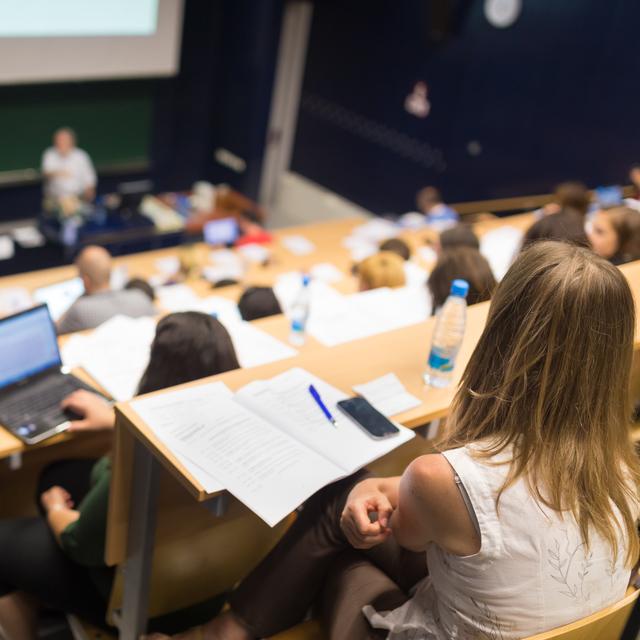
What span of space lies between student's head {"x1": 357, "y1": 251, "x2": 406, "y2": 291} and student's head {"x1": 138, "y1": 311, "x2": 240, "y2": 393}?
→ 1830mm

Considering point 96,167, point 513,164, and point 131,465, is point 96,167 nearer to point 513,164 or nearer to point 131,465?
point 513,164

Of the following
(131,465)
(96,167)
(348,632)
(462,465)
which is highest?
(462,465)

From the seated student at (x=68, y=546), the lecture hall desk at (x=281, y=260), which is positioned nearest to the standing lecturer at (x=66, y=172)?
the lecture hall desk at (x=281, y=260)

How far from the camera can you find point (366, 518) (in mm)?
1668

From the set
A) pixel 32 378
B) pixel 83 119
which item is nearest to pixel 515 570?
pixel 32 378

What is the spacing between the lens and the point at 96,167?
27.2 feet

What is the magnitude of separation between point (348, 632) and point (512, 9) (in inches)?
254

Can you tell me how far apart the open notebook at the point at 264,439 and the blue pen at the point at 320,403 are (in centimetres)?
1

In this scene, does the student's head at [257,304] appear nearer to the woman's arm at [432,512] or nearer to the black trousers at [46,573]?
the black trousers at [46,573]

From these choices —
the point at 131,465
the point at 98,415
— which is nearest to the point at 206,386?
the point at 131,465

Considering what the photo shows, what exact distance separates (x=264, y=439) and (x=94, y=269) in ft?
9.56

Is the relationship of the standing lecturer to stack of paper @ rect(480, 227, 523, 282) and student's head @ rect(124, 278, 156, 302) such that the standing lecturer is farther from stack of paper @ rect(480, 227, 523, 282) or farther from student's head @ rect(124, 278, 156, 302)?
stack of paper @ rect(480, 227, 523, 282)

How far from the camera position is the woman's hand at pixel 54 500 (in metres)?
2.36

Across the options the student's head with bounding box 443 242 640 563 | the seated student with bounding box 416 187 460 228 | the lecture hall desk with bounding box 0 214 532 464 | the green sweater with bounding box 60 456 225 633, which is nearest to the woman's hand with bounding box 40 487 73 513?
the green sweater with bounding box 60 456 225 633
